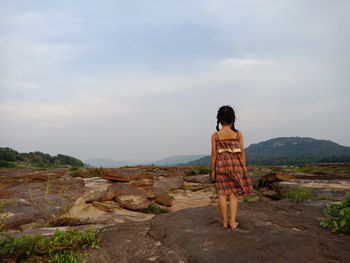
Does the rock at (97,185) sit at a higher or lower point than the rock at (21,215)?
higher

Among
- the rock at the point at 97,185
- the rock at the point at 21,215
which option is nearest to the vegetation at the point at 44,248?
the rock at the point at 21,215

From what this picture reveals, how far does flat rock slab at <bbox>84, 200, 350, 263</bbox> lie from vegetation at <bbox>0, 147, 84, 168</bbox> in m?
37.5

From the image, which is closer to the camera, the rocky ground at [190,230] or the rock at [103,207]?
the rocky ground at [190,230]

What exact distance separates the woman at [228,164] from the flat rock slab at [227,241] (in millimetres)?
529

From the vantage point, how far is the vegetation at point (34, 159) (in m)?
43.0

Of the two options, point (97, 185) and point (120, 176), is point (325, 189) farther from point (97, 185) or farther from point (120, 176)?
point (97, 185)

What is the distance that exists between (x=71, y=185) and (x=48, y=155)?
5662cm

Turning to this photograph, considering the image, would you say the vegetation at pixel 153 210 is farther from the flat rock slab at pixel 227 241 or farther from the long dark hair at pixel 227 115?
the long dark hair at pixel 227 115

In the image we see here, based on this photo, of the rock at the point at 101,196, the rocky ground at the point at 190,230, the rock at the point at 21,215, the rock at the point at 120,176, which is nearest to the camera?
the rocky ground at the point at 190,230

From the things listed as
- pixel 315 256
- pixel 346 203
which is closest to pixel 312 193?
pixel 346 203

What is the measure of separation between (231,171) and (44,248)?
125 inches

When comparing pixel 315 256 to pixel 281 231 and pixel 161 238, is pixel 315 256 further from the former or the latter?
pixel 161 238

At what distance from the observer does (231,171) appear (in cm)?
465

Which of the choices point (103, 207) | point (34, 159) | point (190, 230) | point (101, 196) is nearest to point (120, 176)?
point (101, 196)
